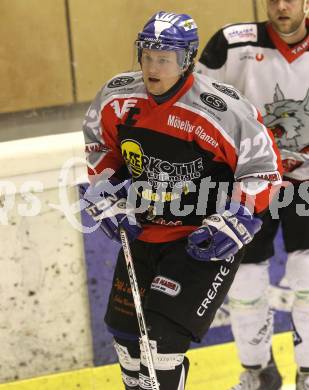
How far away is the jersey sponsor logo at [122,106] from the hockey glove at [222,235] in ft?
1.28

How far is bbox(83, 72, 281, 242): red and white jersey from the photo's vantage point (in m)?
2.62

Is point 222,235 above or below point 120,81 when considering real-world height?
below

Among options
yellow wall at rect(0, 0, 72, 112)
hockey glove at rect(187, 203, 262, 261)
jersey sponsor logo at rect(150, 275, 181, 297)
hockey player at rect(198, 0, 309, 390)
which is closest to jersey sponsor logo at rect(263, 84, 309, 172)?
hockey player at rect(198, 0, 309, 390)

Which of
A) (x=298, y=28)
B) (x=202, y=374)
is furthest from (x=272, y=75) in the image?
(x=202, y=374)

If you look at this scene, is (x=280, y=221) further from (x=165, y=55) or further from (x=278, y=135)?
(x=165, y=55)

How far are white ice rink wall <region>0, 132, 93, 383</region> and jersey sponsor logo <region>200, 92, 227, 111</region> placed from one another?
80 centimetres

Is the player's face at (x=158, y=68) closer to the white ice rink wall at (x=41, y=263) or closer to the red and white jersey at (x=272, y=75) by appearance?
the red and white jersey at (x=272, y=75)

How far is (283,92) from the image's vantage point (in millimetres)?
3002

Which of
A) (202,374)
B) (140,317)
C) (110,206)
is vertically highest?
(110,206)

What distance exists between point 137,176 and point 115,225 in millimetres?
187

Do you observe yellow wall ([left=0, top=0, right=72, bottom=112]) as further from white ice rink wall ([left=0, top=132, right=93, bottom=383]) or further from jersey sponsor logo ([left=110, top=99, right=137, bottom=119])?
jersey sponsor logo ([left=110, top=99, right=137, bottom=119])

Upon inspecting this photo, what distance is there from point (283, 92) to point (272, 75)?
7 cm

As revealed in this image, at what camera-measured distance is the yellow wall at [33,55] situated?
10.7ft

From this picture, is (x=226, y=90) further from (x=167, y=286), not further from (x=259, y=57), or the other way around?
(x=167, y=286)
